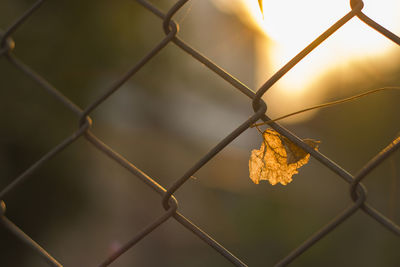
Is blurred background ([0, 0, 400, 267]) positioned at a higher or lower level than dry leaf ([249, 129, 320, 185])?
higher

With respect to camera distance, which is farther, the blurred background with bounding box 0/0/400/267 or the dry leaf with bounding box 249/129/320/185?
the blurred background with bounding box 0/0/400/267

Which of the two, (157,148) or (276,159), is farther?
(157,148)

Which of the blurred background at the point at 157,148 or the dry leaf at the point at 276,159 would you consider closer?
the dry leaf at the point at 276,159

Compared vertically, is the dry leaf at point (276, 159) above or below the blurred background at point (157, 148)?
below

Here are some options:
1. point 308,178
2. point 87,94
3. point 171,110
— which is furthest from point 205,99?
point 87,94
